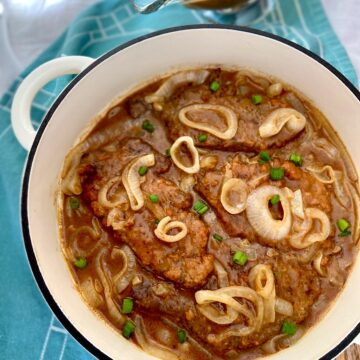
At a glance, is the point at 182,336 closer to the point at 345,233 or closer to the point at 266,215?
the point at 266,215

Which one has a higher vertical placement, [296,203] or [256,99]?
[256,99]

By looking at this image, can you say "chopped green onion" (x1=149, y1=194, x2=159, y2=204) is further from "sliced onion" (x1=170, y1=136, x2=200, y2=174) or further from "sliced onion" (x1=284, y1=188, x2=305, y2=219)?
"sliced onion" (x1=284, y1=188, x2=305, y2=219)

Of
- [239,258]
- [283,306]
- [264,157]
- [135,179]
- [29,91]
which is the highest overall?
[29,91]

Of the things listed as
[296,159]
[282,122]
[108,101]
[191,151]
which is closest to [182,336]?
[191,151]

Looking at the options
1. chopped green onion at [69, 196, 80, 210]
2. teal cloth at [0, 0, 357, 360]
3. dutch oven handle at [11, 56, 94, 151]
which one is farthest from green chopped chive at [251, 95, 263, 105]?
chopped green onion at [69, 196, 80, 210]

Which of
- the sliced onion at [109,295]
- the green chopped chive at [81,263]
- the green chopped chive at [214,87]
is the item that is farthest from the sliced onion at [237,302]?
the green chopped chive at [214,87]

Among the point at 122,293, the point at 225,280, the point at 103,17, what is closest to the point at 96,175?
the point at 122,293
